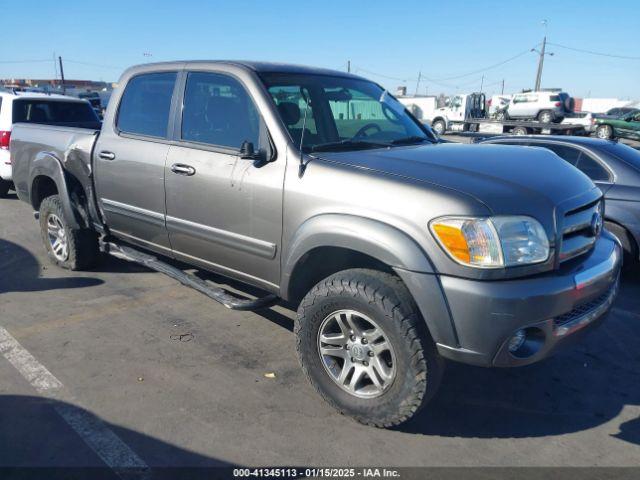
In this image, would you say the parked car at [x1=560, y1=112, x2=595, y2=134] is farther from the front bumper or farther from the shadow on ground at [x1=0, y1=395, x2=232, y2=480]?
the shadow on ground at [x1=0, y1=395, x2=232, y2=480]

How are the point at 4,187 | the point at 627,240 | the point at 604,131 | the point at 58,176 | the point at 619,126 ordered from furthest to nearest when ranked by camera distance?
1. the point at 604,131
2. the point at 619,126
3. the point at 4,187
4. the point at 627,240
5. the point at 58,176

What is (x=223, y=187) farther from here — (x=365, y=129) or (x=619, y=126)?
(x=619, y=126)

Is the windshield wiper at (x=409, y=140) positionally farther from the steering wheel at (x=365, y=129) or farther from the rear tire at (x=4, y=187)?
the rear tire at (x=4, y=187)

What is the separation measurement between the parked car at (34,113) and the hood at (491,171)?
273 inches

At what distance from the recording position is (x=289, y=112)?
343cm

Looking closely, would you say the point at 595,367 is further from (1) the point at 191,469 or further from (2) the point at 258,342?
(1) the point at 191,469

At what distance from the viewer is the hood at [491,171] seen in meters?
2.63

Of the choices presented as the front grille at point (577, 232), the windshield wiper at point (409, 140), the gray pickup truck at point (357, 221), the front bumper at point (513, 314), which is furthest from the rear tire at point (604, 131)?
the front bumper at point (513, 314)

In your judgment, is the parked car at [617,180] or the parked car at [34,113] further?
the parked car at [34,113]

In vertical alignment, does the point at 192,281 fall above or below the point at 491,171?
below

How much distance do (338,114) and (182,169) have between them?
117 cm

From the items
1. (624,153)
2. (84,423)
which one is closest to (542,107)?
(624,153)

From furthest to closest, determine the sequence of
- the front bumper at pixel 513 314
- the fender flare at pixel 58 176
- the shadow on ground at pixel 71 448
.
→ 1. the fender flare at pixel 58 176
2. the shadow on ground at pixel 71 448
3. the front bumper at pixel 513 314

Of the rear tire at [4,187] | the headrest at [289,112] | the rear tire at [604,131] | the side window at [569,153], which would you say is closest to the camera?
the headrest at [289,112]
